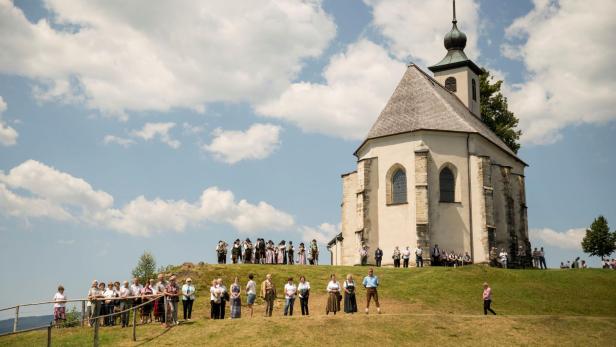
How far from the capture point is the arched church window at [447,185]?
38500 mm

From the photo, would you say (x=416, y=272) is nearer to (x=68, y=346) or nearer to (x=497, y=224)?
(x=497, y=224)

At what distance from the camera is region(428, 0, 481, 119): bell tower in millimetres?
51000

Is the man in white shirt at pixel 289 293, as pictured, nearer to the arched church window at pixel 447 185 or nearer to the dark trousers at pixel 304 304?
the dark trousers at pixel 304 304

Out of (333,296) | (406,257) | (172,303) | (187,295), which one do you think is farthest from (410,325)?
(406,257)

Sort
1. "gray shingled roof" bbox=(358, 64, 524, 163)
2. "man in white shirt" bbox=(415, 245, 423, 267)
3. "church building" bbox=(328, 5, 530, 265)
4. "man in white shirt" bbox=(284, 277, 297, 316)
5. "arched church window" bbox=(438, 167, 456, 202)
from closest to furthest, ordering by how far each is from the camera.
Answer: "man in white shirt" bbox=(284, 277, 297, 316) < "man in white shirt" bbox=(415, 245, 423, 267) < "church building" bbox=(328, 5, 530, 265) < "arched church window" bbox=(438, 167, 456, 202) < "gray shingled roof" bbox=(358, 64, 524, 163)

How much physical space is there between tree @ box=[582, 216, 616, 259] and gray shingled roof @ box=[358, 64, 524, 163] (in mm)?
19947

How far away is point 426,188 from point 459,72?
18.1 meters

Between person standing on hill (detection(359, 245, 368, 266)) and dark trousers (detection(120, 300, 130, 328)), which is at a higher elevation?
person standing on hill (detection(359, 245, 368, 266))

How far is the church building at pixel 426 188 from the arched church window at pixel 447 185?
7 centimetres

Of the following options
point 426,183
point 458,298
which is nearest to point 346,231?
point 426,183

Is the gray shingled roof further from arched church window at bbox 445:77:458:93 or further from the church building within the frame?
arched church window at bbox 445:77:458:93

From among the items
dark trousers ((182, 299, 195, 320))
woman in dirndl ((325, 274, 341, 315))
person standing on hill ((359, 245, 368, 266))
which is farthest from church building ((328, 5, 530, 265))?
dark trousers ((182, 299, 195, 320))

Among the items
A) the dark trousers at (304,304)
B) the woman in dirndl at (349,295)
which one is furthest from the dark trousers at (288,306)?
the woman in dirndl at (349,295)

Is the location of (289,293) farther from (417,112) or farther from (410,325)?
(417,112)
